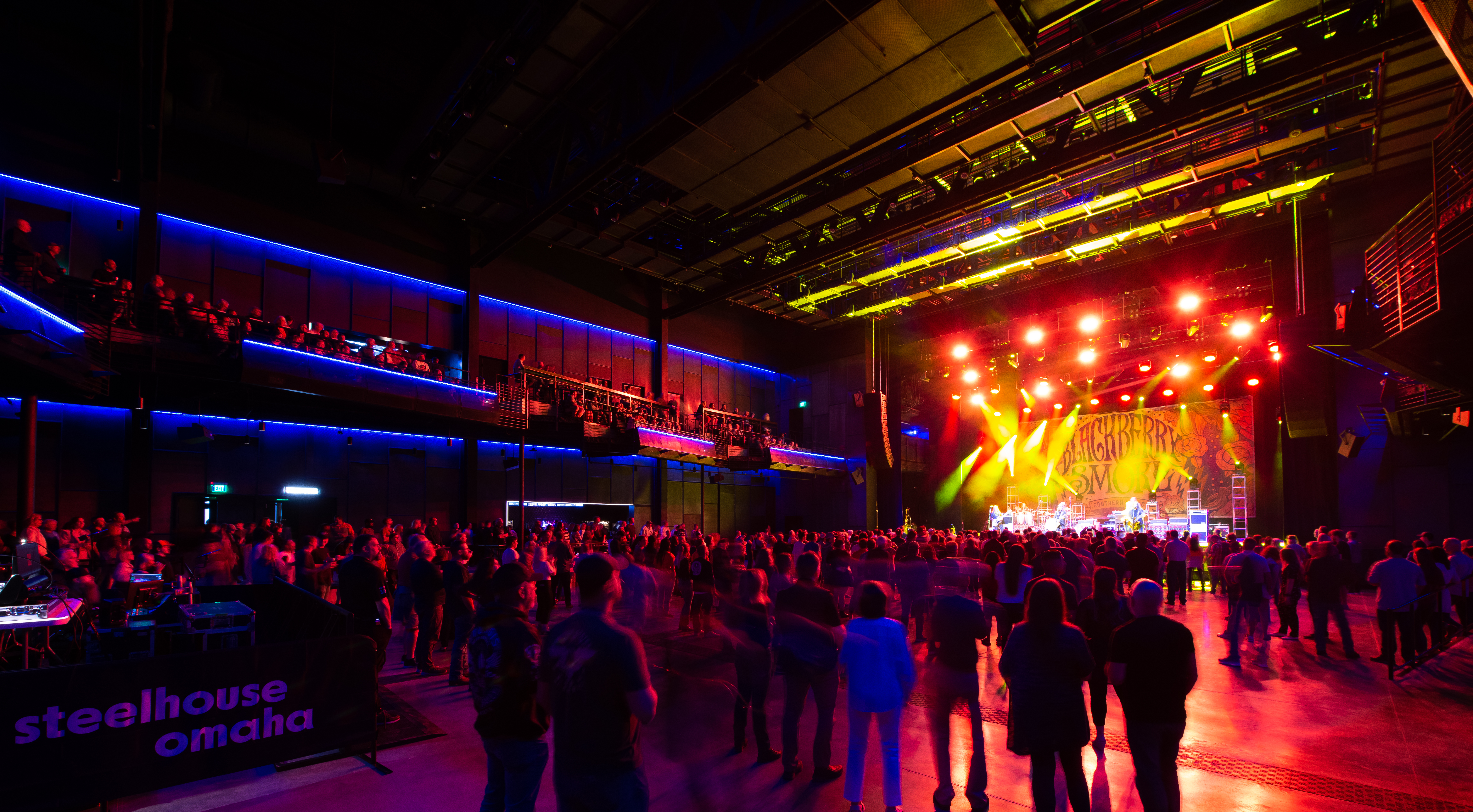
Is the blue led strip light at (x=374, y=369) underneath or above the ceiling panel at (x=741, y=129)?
underneath

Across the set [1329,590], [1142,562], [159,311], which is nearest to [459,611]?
[1142,562]

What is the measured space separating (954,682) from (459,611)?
4974 millimetres

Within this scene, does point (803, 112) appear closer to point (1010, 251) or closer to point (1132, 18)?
point (1132, 18)

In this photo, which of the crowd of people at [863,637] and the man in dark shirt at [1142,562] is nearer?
the crowd of people at [863,637]

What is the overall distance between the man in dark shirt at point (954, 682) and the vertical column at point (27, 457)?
16519mm

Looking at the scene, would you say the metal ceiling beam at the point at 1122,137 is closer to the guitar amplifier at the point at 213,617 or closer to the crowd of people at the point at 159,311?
the crowd of people at the point at 159,311

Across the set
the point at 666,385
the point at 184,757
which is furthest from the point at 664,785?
the point at 666,385

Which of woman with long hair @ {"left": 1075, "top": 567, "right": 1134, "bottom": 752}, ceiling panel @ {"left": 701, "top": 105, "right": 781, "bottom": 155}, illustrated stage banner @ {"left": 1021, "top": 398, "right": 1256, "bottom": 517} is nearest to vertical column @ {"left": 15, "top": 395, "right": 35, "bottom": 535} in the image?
ceiling panel @ {"left": 701, "top": 105, "right": 781, "bottom": 155}

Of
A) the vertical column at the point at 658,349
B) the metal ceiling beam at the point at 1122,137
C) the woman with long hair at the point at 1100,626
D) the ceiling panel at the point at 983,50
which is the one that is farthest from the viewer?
the vertical column at the point at 658,349

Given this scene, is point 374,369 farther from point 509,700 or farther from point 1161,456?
point 1161,456

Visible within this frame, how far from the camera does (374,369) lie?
15.8 meters

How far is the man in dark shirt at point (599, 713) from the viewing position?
253 cm

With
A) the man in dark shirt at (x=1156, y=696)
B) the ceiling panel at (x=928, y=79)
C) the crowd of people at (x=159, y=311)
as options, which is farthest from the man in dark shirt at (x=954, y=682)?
the crowd of people at (x=159, y=311)

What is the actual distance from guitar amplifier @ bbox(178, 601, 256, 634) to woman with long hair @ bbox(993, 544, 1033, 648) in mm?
7158
